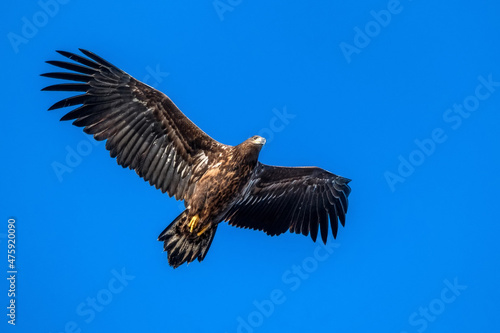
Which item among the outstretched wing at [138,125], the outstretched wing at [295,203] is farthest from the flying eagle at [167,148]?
the outstretched wing at [295,203]

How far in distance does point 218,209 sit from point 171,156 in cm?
133

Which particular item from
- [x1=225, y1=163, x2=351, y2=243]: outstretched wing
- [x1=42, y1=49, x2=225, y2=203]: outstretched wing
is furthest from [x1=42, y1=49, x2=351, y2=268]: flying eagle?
[x1=225, y1=163, x2=351, y2=243]: outstretched wing

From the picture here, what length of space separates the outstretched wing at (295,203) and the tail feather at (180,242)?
137 cm

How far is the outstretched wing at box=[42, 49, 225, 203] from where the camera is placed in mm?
16922

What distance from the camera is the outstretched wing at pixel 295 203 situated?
60.6ft

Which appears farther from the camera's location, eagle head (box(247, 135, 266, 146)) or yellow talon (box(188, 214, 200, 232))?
eagle head (box(247, 135, 266, 146))

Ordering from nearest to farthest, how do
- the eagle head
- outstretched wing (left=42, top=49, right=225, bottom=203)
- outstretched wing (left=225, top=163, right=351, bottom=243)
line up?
outstretched wing (left=42, top=49, right=225, bottom=203) < the eagle head < outstretched wing (left=225, top=163, right=351, bottom=243)

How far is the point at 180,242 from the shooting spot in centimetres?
1714

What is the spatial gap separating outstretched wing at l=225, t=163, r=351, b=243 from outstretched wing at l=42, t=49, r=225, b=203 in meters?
1.42

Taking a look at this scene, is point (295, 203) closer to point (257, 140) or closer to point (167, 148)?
point (257, 140)

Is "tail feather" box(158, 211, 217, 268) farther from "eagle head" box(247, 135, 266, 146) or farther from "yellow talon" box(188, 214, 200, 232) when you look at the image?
"eagle head" box(247, 135, 266, 146)

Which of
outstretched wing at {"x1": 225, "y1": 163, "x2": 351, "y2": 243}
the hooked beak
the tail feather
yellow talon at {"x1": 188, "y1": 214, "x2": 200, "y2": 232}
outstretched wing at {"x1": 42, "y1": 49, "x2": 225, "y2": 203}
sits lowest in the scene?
the tail feather

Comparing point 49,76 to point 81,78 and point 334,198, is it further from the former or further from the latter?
point 334,198

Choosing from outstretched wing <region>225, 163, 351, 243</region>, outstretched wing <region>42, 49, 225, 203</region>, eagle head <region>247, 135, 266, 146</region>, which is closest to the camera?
outstretched wing <region>42, 49, 225, 203</region>
